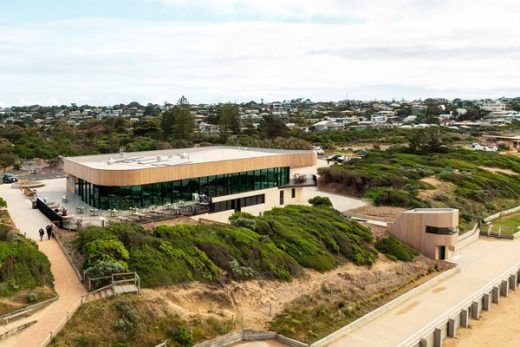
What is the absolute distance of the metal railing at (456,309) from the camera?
2042 centimetres

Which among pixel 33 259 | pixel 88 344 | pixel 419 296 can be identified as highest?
pixel 33 259

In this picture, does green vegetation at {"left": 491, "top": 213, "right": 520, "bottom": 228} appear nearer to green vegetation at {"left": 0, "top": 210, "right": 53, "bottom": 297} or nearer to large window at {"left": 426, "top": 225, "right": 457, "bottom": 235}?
large window at {"left": 426, "top": 225, "right": 457, "bottom": 235}

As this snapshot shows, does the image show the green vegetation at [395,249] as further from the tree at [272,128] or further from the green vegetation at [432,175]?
the tree at [272,128]

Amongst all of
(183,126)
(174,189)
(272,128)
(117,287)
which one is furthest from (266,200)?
(272,128)

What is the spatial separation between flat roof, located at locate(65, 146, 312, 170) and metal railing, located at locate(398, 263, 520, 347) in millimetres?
15054

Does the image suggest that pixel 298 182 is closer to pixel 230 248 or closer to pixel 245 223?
pixel 245 223

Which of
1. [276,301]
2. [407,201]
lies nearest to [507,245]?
[407,201]

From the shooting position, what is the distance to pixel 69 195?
33875mm

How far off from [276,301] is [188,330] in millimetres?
5339

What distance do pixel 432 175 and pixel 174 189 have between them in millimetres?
30573

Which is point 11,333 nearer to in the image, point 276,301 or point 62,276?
point 62,276

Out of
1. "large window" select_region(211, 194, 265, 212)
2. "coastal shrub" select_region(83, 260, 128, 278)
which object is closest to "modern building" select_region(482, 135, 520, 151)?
"large window" select_region(211, 194, 265, 212)

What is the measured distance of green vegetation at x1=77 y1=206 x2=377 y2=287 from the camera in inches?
824

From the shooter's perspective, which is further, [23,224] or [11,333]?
[23,224]
